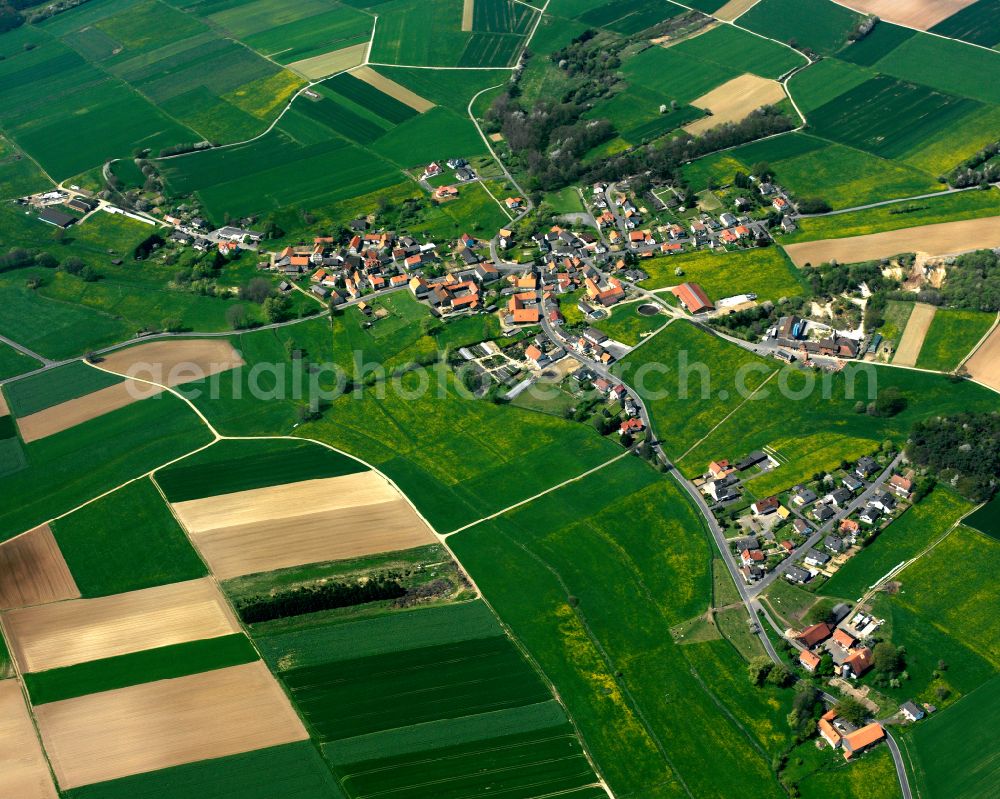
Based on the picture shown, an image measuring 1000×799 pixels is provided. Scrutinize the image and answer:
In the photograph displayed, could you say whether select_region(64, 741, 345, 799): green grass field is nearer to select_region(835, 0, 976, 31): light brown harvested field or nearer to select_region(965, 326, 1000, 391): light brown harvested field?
select_region(965, 326, 1000, 391): light brown harvested field

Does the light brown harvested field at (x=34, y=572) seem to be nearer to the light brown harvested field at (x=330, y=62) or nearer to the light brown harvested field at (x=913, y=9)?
the light brown harvested field at (x=330, y=62)

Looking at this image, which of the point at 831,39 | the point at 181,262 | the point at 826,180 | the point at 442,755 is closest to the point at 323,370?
the point at 181,262

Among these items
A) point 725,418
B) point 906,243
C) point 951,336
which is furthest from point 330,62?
point 951,336

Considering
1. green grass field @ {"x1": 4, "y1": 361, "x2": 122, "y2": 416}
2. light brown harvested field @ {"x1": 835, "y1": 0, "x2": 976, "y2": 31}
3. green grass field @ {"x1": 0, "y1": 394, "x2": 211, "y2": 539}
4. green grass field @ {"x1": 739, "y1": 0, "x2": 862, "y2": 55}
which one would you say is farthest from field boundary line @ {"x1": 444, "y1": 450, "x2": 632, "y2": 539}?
light brown harvested field @ {"x1": 835, "y1": 0, "x2": 976, "y2": 31}

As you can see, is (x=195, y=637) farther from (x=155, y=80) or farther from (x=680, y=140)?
(x=155, y=80)

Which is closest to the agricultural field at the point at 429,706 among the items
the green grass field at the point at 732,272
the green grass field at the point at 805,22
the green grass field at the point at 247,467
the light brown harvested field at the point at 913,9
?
the green grass field at the point at 247,467

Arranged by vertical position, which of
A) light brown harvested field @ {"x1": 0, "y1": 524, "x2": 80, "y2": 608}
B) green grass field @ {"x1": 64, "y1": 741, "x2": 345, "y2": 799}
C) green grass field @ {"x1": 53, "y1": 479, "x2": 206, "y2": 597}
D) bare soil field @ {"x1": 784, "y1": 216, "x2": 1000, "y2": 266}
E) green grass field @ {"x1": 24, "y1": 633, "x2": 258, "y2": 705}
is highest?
bare soil field @ {"x1": 784, "y1": 216, "x2": 1000, "y2": 266}

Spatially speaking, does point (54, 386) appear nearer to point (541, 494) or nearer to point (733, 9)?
point (541, 494)
